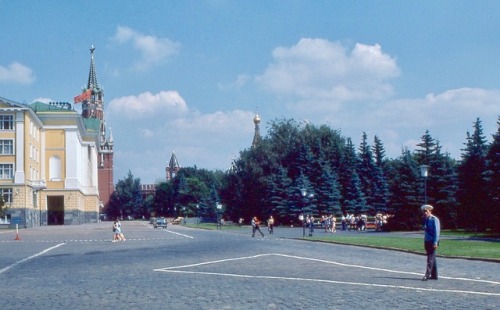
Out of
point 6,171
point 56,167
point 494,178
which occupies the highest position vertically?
point 56,167

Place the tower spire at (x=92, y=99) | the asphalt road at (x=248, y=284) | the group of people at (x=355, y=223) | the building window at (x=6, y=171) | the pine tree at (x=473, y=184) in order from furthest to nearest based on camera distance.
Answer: the tower spire at (x=92, y=99), the building window at (x=6, y=171), the group of people at (x=355, y=223), the pine tree at (x=473, y=184), the asphalt road at (x=248, y=284)

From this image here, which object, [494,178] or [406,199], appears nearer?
[494,178]

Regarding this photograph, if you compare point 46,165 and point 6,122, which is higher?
point 6,122

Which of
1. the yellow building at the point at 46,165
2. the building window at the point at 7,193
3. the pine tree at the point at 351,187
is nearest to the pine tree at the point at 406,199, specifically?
the pine tree at the point at 351,187

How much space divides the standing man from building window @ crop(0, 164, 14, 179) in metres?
74.0

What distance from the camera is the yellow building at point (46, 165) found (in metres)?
83.4

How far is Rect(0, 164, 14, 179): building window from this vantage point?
8362cm

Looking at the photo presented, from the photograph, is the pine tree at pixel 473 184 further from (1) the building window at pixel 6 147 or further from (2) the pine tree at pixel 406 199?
(1) the building window at pixel 6 147

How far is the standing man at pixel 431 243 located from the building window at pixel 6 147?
74.2 metres

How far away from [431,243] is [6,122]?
244 ft

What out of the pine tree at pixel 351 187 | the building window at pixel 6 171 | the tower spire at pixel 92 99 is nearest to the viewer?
the pine tree at pixel 351 187

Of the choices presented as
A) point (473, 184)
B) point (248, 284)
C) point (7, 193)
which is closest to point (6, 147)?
point (7, 193)

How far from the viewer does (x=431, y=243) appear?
16469 mm

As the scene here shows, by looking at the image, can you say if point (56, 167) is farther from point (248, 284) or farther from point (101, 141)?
point (248, 284)
